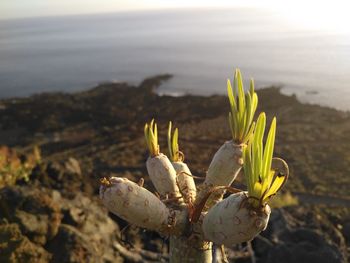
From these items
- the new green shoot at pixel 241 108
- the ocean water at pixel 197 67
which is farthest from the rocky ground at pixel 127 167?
the ocean water at pixel 197 67

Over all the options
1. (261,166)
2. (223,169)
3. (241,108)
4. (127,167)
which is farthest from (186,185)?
(127,167)

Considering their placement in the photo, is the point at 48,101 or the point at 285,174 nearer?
the point at 285,174

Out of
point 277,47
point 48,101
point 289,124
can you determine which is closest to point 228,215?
point 289,124

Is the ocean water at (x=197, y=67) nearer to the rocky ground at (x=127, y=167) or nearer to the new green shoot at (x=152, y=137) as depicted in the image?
the rocky ground at (x=127, y=167)

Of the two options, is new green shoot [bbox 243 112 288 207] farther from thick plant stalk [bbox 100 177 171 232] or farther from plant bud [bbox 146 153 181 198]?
plant bud [bbox 146 153 181 198]

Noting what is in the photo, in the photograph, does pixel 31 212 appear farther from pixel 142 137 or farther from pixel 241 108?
pixel 142 137

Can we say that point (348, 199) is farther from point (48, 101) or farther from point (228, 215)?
point (48, 101)
